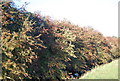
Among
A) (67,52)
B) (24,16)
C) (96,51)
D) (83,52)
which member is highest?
(24,16)

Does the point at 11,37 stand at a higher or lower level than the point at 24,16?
lower

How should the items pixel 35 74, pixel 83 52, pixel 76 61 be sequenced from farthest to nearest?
pixel 83 52, pixel 76 61, pixel 35 74

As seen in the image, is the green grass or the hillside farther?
the green grass

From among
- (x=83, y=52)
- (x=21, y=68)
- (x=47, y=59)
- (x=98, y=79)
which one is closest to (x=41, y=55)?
(x=47, y=59)

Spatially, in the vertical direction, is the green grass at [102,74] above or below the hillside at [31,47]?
below

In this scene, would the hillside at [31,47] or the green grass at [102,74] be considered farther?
the green grass at [102,74]

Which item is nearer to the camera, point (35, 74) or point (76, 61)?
point (35, 74)

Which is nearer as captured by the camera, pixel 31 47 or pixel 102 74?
pixel 31 47

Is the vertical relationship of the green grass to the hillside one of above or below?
below

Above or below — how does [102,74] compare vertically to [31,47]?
below

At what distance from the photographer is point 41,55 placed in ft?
20.8

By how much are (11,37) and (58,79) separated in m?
3.12

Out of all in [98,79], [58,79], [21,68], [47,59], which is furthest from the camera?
[58,79]

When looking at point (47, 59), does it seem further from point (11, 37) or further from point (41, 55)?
point (11, 37)
